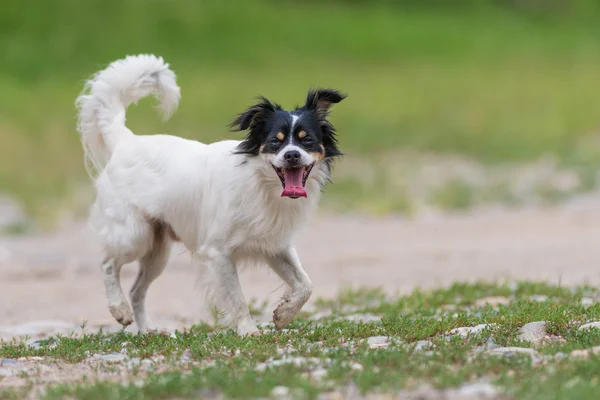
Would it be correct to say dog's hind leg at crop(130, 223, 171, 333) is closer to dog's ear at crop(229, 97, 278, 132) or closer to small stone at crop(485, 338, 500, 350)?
dog's ear at crop(229, 97, 278, 132)

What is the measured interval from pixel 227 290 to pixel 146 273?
1.38 meters

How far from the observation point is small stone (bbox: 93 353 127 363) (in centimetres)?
682

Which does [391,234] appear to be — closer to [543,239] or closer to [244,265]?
[543,239]

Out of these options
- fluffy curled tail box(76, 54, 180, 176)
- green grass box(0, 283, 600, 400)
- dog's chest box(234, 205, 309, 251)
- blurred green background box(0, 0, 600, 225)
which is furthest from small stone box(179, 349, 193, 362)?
blurred green background box(0, 0, 600, 225)

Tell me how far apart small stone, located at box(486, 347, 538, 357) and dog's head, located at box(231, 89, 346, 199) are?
1.89 metres

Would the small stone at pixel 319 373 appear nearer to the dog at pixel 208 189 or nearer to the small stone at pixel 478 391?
the small stone at pixel 478 391

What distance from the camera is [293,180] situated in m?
7.62

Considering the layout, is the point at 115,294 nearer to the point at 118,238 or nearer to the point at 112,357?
the point at 118,238

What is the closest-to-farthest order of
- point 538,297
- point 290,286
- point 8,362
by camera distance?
point 8,362 → point 290,286 → point 538,297

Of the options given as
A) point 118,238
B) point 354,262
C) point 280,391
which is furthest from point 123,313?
point 354,262

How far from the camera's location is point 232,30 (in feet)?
112

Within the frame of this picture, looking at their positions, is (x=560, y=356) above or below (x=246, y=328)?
above

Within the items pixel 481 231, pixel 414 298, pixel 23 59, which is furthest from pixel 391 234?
pixel 23 59

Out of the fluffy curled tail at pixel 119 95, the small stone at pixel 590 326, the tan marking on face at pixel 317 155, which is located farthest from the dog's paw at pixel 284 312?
the fluffy curled tail at pixel 119 95
